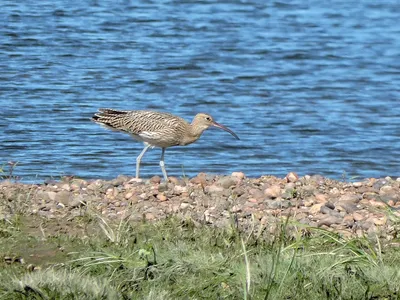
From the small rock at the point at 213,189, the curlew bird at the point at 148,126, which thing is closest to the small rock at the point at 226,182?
the small rock at the point at 213,189

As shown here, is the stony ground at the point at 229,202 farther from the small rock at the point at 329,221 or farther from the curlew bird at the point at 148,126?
the curlew bird at the point at 148,126

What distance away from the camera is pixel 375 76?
18672 mm

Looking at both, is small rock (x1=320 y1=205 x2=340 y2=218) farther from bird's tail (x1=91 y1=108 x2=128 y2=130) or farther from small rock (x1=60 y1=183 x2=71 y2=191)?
bird's tail (x1=91 y1=108 x2=128 y2=130)

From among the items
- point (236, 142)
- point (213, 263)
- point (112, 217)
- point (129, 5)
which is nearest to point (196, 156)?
point (236, 142)

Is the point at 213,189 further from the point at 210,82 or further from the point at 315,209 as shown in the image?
the point at 210,82

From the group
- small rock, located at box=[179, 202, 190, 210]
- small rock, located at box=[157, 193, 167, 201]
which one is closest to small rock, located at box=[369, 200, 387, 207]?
small rock, located at box=[179, 202, 190, 210]

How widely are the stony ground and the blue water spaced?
2.02m

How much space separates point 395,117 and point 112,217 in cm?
759

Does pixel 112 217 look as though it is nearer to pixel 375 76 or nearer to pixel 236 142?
pixel 236 142

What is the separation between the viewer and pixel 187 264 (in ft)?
24.1

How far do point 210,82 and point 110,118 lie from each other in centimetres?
550

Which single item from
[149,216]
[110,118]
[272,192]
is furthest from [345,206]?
[110,118]

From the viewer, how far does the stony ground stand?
29.2ft

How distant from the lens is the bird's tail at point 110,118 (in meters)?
12.4
